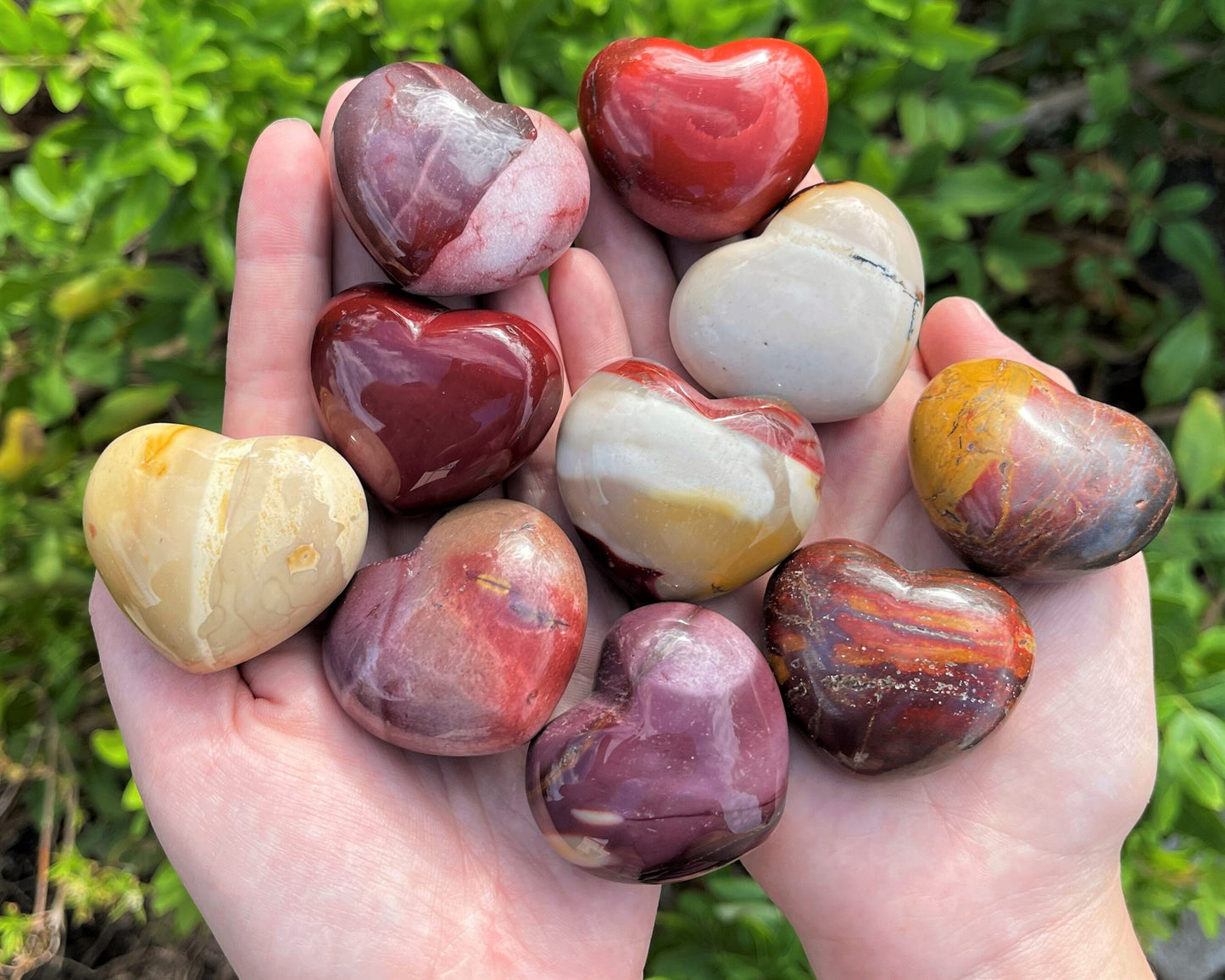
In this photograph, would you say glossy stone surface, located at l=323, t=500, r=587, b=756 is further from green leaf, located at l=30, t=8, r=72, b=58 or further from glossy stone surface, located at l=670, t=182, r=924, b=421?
green leaf, located at l=30, t=8, r=72, b=58

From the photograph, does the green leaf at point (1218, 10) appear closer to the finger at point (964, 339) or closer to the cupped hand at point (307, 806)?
the finger at point (964, 339)

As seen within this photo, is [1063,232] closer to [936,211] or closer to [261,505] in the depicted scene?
[936,211]

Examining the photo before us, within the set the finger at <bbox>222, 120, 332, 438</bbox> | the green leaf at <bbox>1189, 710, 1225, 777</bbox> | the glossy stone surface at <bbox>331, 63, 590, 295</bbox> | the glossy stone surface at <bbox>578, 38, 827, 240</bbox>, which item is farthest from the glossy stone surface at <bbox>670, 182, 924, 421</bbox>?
the green leaf at <bbox>1189, 710, 1225, 777</bbox>

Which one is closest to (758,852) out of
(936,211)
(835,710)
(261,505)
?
(835,710)

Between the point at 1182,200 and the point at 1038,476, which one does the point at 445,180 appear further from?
the point at 1182,200

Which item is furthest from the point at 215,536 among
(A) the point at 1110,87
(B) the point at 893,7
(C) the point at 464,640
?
(A) the point at 1110,87

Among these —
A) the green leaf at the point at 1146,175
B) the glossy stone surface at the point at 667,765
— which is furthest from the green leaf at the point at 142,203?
the green leaf at the point at 1146,175
